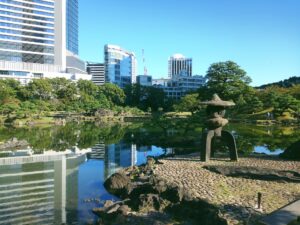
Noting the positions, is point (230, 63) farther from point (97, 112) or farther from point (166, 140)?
point (166, 140)

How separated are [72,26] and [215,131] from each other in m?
122

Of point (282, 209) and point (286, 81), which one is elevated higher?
point (286, 81)

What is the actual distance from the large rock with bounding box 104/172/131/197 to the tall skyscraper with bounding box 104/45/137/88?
14238 cm

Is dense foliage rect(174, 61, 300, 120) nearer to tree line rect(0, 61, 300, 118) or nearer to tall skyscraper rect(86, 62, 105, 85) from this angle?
tree line rect(0, 61, 300, 118)

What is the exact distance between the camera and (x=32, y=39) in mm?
100438

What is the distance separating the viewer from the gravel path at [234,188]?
1080 cm

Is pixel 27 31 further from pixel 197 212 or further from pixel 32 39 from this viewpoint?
pixel 197 212

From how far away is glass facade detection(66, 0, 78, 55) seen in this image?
422 ft

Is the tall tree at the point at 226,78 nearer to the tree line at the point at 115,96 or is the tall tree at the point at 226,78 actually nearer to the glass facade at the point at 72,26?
the tree line at the point at 115,96

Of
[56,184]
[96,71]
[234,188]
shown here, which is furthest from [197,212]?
[96,71]

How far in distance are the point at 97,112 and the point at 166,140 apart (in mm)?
45306

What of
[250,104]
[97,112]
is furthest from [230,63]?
[97,112]

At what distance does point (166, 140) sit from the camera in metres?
33.7

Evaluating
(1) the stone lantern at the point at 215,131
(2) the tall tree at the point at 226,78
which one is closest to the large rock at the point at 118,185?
(1) the stone lantern at the point at 215,131
